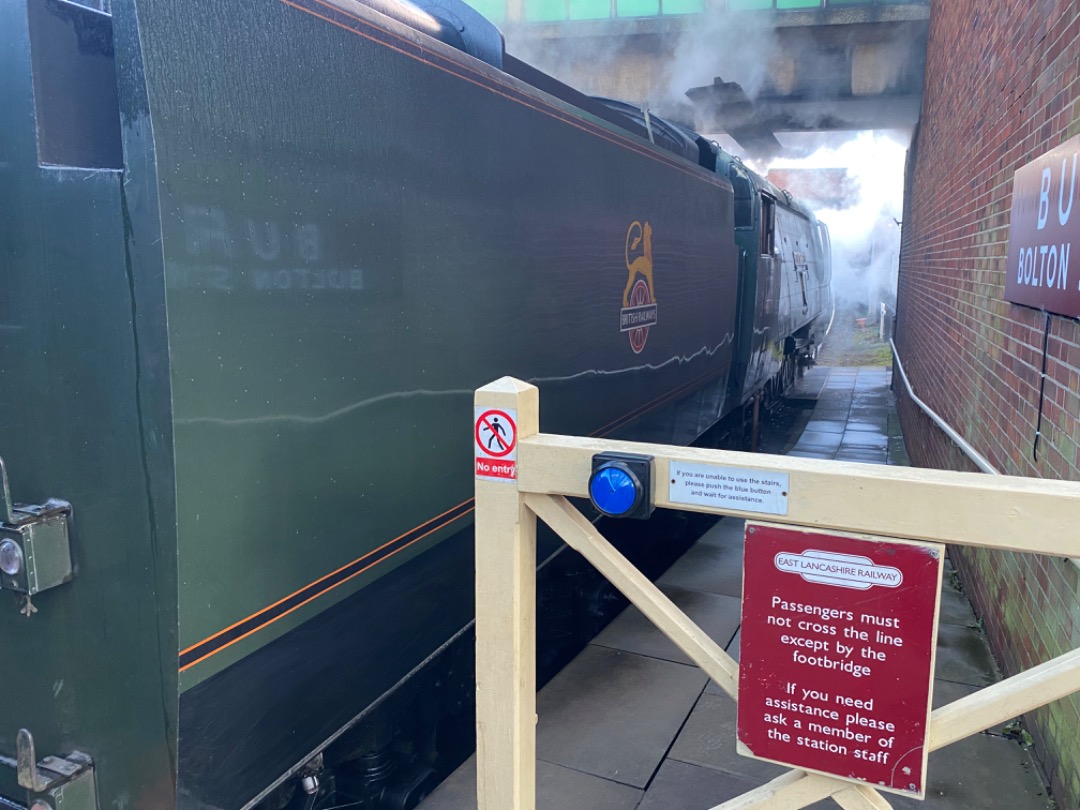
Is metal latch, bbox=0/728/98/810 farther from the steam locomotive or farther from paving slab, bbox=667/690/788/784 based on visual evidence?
paving slab, bbox=667/690/788/784

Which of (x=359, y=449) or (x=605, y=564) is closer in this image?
(x=605, y=564)

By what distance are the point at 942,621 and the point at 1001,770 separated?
149 centimetres

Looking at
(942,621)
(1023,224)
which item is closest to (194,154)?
(1023,224)

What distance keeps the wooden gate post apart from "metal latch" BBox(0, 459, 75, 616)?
888mm

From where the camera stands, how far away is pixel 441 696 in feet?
9.84

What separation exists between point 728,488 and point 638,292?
2.83 metres

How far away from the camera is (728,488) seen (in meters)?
1.72

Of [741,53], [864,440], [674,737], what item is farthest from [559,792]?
[741,53]

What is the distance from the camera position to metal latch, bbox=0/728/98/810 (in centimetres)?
196

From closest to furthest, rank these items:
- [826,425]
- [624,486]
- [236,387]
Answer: [624,486] < [236,387] < [826,425]

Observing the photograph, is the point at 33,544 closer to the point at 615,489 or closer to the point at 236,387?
the point at 236,387

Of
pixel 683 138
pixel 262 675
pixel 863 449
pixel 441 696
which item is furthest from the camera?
pixel 863 449

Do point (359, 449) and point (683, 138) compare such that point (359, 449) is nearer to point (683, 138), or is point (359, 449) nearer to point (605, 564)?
point (605, 564)

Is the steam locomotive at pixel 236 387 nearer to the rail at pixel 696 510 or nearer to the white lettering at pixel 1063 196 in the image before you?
the rail at pixel 696 510
